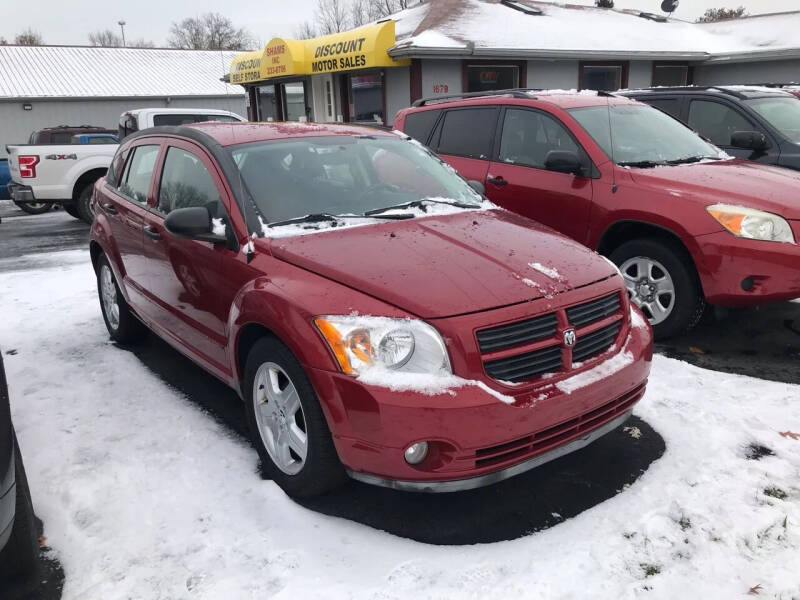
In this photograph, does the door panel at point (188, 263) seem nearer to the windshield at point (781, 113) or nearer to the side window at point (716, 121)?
the side window at point (716, 121)

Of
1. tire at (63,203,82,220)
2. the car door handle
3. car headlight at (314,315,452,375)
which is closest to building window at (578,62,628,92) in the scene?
tire at (63,203,82,220)

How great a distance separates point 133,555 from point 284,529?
616 millimetres

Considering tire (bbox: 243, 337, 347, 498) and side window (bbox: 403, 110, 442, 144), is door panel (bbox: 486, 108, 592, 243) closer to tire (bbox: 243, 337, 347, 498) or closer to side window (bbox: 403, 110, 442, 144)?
side window (bbox: 403, 110, 442, 144)

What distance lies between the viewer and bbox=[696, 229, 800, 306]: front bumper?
14.5ft

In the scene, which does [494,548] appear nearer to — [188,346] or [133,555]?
[133,555]

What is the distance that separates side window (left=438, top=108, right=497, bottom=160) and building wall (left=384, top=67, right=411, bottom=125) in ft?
27.6

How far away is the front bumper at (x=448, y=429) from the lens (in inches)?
99.3

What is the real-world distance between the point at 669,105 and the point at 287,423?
266 inches

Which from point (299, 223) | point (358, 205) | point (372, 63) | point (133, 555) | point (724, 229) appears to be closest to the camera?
point (133, 555)

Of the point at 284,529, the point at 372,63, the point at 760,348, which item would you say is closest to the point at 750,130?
the point at 760,348

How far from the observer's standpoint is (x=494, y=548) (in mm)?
2701

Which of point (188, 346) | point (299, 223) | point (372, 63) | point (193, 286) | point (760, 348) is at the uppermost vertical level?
point (372, 63)

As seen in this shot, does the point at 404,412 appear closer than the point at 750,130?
Yes

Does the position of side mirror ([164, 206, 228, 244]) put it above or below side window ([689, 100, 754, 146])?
below
